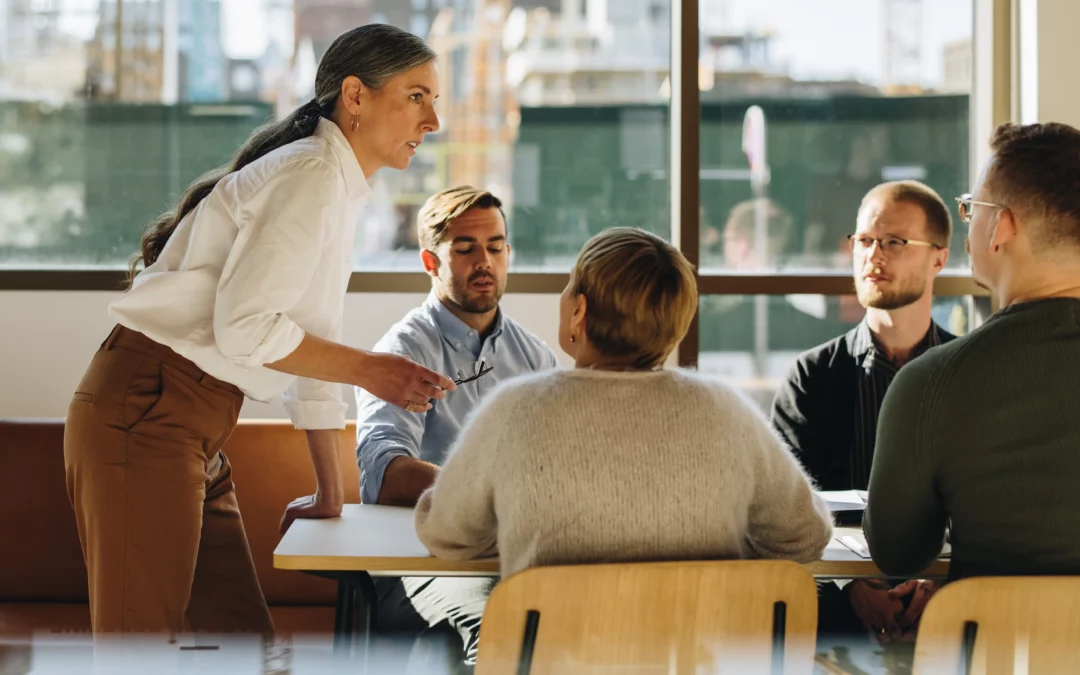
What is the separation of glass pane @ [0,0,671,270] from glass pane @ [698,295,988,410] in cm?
39

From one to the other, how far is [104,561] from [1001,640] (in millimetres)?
1476

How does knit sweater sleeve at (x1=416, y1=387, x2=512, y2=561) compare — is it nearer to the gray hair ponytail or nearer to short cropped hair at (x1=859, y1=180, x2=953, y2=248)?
the gray hair ponytail

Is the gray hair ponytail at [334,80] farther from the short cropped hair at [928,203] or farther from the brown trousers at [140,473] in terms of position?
the short cropped hair at [928,203]

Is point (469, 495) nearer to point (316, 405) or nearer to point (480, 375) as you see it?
point (316, 405)

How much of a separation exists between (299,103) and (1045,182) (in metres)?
2.53

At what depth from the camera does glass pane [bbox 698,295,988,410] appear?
3.63m

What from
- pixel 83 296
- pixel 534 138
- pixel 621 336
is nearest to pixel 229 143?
pixel 83 296

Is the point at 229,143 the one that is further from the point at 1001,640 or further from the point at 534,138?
the point at 1001,640

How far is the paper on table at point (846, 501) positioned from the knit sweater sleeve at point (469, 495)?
0.76m

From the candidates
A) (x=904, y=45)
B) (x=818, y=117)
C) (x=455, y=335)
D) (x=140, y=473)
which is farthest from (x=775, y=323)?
(x=140, y=473)

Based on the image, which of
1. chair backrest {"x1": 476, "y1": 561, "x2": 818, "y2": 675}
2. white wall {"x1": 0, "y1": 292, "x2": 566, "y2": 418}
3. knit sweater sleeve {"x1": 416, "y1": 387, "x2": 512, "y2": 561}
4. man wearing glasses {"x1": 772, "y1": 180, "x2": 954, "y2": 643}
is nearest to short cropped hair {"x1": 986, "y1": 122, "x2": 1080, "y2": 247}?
chair backrest {"x1": 476, "y1": 561, "x2": 818, "y2": 675}

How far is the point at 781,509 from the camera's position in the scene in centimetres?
171

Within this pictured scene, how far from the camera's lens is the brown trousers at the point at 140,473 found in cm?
193

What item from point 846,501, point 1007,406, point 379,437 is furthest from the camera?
point 379,437
